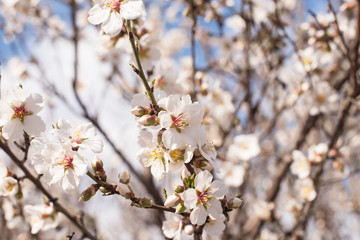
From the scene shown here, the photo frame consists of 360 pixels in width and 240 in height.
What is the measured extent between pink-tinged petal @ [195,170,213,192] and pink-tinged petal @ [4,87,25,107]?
2.62 feet

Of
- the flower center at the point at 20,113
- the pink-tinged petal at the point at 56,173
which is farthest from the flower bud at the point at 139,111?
the flower center at the point at 20,113

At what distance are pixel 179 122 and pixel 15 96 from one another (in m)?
0.71

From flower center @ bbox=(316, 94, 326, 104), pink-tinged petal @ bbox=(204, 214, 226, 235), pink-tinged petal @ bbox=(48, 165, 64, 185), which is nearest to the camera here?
pink-tinged petal @ bbox=(48, 165, 64, 185)

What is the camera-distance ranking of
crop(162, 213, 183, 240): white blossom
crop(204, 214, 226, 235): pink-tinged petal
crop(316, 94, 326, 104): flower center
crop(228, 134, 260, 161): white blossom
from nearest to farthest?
crop(204, 214, 226, 235): pink-tinged petal
crop(162, 213, 183, 240): white blossom
crop(316, 94, 326, 104): flower center
crop(228, 134, 260, 161): white blossom

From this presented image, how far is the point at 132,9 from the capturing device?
1318 millimetres

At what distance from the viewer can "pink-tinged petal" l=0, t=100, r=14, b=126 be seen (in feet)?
4.36

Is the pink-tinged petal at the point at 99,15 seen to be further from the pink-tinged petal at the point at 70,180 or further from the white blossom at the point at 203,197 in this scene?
the white blossom at the point at 203,197

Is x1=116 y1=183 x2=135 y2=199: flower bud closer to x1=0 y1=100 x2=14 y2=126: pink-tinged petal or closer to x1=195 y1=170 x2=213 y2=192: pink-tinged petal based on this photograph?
x1=195 y1=170 x2=213 y2=192: pink-tinged petal

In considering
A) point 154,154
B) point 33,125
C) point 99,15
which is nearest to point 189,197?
point 154,154

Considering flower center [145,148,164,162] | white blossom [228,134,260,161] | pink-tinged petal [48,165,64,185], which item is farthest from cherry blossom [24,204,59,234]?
white blossom [228,134,260,161]

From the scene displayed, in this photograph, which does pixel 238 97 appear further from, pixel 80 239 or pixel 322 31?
pixel 80 239

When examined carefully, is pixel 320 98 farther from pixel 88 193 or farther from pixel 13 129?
pixel 13 129

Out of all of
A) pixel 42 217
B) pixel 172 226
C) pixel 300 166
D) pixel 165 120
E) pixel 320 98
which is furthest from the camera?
pixel 320 98

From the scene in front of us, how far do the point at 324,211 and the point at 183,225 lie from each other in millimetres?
5016
